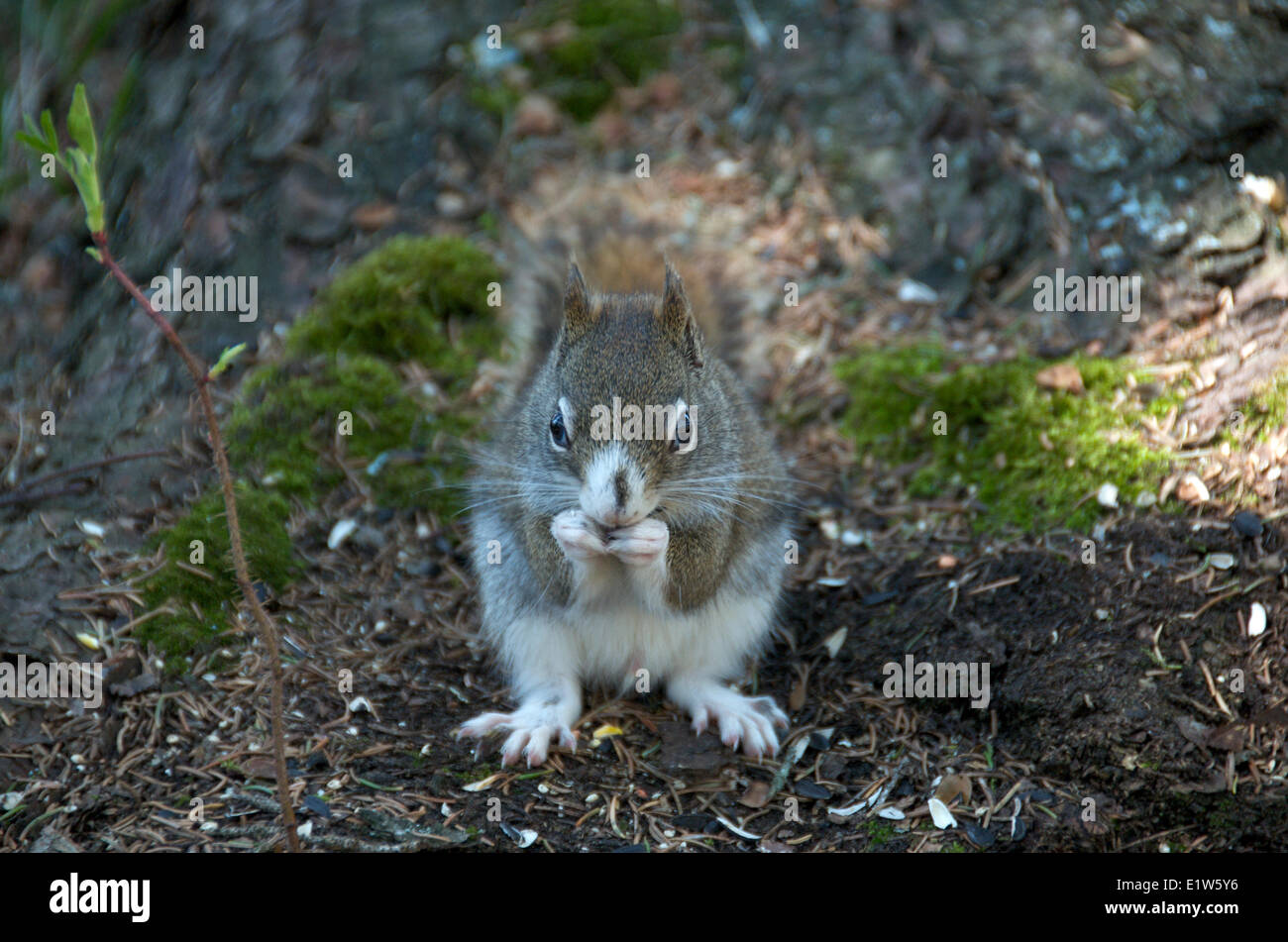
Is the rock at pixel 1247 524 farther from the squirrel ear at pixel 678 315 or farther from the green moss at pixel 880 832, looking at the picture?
the squirrel ear at pixel 678 315

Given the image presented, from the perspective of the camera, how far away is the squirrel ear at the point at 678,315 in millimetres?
2850

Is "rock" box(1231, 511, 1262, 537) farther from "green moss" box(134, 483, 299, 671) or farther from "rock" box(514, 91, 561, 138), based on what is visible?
"rock" box(514, 91, 561, 138)

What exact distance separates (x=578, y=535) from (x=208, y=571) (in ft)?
3.95

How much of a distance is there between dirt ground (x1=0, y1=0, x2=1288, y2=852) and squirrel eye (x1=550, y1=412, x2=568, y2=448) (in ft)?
2.80

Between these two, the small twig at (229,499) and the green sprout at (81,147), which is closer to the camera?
the green sprout at (81,147)

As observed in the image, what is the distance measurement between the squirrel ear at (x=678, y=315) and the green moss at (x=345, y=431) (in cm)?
107

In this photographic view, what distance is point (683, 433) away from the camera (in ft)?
8.96

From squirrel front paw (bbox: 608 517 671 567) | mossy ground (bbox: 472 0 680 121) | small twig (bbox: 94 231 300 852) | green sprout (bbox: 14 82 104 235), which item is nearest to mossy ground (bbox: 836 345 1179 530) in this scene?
squirrel front paw (bbox: 608 517 671 567)

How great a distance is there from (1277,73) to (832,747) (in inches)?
109

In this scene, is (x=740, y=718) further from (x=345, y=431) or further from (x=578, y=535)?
(x=345, y=431)

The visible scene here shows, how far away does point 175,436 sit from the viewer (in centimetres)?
365

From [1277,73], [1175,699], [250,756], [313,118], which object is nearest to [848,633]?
[1175,699]

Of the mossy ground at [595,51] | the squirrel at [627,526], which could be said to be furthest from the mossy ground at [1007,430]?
the mossy ground at [595,51]

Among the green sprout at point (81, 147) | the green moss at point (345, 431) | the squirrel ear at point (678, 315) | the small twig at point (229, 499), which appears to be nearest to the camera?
the green sprout at point (81, 147)
